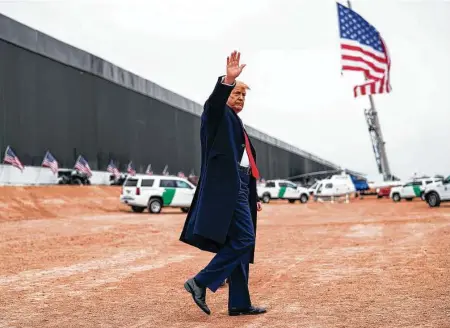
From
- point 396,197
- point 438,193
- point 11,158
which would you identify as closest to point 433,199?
point 438,193

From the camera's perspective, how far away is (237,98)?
5754 millimetres

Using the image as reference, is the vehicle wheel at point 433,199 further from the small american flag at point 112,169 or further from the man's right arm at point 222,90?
the man's right arm at point 222,90

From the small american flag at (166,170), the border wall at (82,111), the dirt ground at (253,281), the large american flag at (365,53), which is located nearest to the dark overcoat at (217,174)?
the dirt ground at (253,281)

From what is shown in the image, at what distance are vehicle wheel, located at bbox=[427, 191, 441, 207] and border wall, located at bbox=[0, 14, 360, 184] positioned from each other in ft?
67.3

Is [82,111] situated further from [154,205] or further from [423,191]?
[423,191]

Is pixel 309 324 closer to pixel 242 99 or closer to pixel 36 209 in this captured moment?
pixel 242 99

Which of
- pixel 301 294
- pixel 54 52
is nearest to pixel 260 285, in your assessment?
pixel 301 294

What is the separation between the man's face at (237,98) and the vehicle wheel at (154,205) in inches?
1030

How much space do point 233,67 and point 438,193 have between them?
90.3 ft

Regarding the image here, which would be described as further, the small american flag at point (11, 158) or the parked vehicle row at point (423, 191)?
the small american flag at point (11, 158)

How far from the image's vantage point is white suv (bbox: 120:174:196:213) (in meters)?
31.5

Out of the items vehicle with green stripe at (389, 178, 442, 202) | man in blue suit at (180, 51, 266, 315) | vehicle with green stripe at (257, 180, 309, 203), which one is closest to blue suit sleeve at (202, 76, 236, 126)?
man in blue suit at (180, 51, 266, 315)

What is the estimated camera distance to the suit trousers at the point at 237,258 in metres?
5.47

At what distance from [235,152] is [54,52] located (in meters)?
37.8
